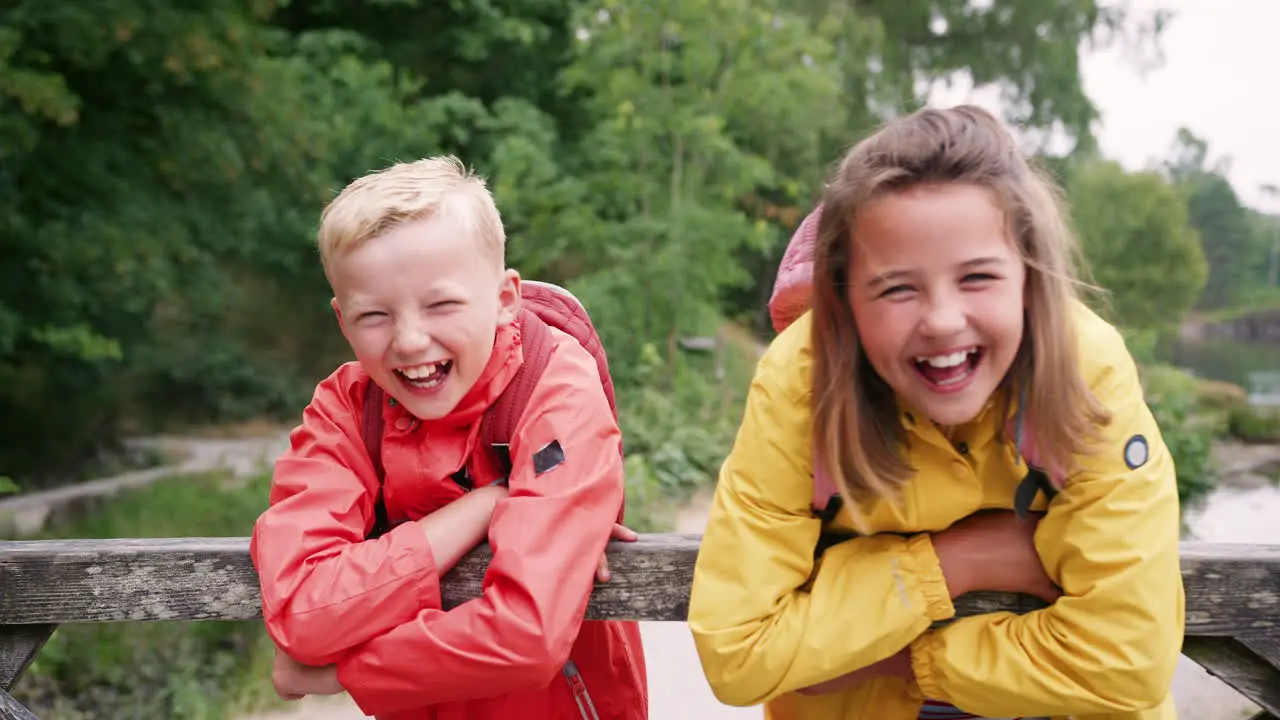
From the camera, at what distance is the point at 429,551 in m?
1.35

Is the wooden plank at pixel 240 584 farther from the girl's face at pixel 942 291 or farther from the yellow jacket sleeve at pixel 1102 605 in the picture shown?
the girl's face at pixel 942 291

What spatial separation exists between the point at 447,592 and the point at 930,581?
27.2 inches

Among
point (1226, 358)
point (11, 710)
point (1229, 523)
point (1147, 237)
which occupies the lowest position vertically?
point (1226, 358)

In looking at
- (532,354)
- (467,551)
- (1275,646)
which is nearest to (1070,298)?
(1275,646)

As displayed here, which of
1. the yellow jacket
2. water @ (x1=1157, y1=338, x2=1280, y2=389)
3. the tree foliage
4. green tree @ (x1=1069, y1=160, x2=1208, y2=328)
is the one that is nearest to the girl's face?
the yellow jacket

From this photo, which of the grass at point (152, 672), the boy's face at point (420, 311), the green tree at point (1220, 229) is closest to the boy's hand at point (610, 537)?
the boy's face at point (420, 311)

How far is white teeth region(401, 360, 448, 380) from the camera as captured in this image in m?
1.41

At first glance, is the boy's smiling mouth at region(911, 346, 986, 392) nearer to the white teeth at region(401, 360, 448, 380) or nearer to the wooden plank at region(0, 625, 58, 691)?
the white teeth at region(401, 360, 448, 380)

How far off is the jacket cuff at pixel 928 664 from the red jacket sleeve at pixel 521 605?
0.45 m

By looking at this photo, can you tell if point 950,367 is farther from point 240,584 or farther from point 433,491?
point 240,584

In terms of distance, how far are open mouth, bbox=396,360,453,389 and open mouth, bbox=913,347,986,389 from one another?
26.7 inches

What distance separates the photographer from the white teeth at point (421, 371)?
1.41 metres

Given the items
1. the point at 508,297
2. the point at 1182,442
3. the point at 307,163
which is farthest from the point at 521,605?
the point at 1182,442

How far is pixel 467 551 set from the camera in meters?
1.41
